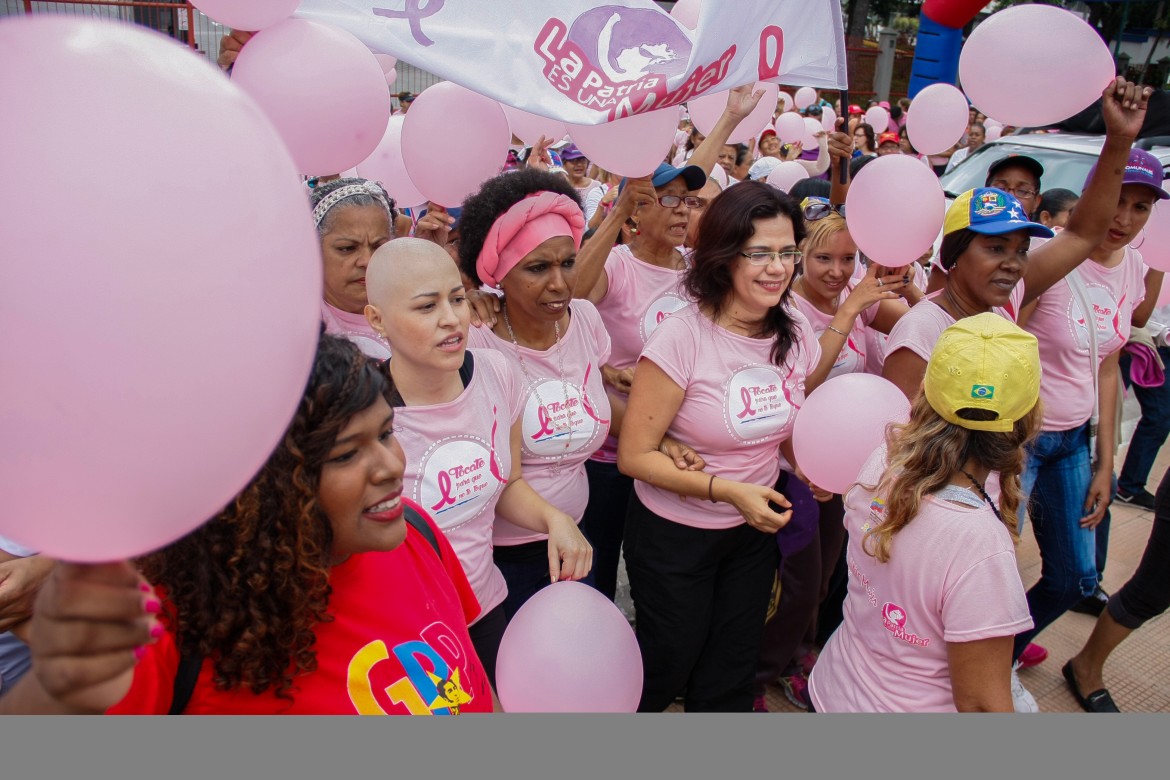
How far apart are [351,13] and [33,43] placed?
209 centimetres

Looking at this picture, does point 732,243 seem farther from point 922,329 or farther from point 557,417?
point 557,417

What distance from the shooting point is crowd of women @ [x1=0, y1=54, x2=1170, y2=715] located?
1.29 metres

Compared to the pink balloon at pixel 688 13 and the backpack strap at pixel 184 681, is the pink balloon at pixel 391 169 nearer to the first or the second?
the pink balloon at pixel 688 13

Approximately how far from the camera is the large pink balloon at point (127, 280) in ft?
2.20

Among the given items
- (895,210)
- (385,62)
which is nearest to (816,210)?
(895,210)

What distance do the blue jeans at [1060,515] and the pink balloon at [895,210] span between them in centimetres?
87

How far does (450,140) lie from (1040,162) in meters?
4.88

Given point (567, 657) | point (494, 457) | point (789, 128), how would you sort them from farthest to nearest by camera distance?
point (789, 128) < point (494, 457) < point (567, 657)

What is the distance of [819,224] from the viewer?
324 cm

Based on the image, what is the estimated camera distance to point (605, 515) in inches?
128

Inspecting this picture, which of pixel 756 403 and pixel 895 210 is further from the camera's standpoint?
pixel 895 210

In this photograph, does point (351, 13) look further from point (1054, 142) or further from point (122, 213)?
point (1054, 142)

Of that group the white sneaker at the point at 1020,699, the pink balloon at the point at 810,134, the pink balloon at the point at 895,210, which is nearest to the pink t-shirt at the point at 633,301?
the pink balloon at the point at 895,210

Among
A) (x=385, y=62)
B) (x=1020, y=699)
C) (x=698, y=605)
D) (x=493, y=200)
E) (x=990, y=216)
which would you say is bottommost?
(x=698, y=605)
